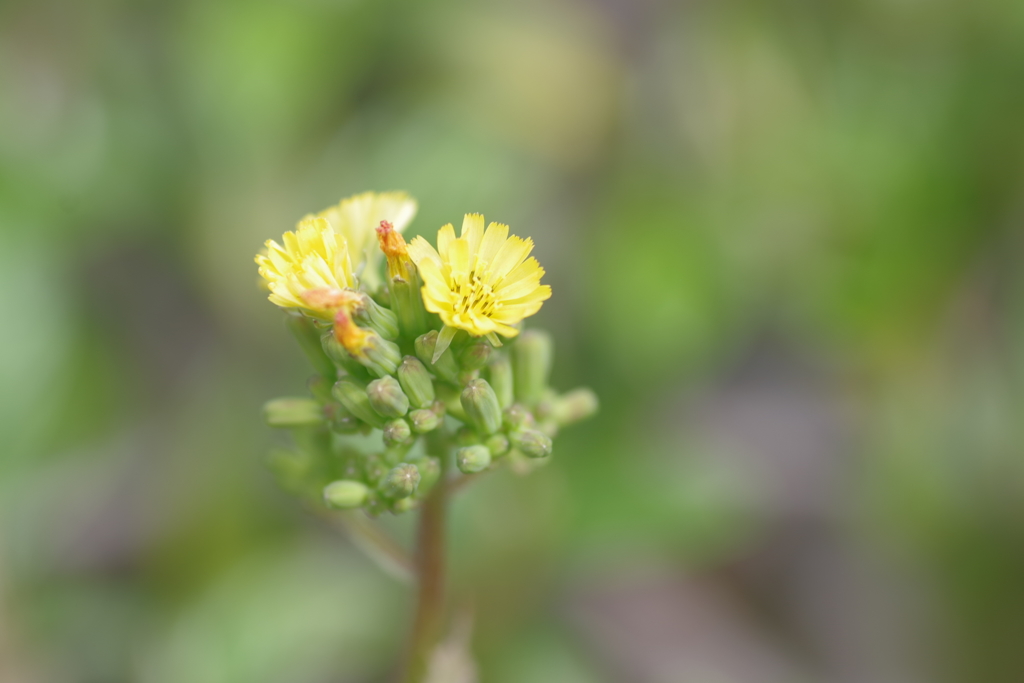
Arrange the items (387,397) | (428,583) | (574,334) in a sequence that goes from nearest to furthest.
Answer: (387,397) < (428,583) < (574,334)

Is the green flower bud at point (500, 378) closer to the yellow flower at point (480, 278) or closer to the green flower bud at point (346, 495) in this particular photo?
the yellow flower at point (480, 278)

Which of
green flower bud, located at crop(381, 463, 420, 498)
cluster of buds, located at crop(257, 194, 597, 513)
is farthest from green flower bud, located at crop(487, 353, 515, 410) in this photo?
green flower bud, located at crop(381, 463, 420, 498)

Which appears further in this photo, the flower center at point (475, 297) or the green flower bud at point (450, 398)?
the green flower bud at point (450, 398)

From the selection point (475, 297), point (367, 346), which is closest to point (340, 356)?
point (367, 346)

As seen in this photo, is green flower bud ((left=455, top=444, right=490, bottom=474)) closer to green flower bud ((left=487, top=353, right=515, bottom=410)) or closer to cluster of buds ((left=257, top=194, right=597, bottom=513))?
cluster of buds ((left=257, top=194, right=597, bottom=513))

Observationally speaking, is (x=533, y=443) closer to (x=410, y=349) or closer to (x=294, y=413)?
(x=410, y=349)

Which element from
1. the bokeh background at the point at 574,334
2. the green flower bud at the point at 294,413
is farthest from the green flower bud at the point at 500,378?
the bokeh background at the point at 574,334
